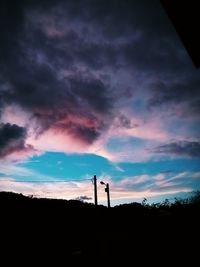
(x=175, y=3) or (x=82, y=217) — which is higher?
(x=175, y=3)

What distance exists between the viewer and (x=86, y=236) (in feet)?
50.6

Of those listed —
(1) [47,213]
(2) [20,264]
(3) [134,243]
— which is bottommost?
(2) [20,264]

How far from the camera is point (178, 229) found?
9820 mm

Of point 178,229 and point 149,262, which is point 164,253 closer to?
point 149,262

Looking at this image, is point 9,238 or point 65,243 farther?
point 65,243

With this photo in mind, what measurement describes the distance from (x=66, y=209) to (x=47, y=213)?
8.15ft

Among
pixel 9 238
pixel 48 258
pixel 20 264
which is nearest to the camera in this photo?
pixel 20 264

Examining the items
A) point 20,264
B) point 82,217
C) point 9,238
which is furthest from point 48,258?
point 82,217

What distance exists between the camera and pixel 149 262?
25.2ft

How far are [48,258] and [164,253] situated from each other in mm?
5855

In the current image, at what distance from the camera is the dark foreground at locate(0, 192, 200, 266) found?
27.1 ft

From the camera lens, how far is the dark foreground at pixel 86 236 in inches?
325

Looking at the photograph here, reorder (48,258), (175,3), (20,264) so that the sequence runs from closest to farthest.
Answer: (175,3)
(20,264)
(48,258)

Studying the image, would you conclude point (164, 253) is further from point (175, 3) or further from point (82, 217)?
point (82, 217)
